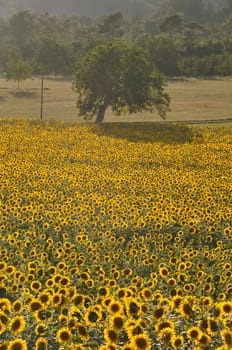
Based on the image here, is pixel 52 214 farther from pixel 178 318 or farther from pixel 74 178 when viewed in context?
pixel 178 318

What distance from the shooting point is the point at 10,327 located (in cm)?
688

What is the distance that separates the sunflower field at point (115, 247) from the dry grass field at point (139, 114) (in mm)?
33155

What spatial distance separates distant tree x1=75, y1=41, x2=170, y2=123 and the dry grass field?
12112mm

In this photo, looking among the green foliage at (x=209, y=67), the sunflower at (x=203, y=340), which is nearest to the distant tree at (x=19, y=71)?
the green foliage at (x=209, y=67)

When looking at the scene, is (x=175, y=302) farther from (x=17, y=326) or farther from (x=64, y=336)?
(x=17, y=326)

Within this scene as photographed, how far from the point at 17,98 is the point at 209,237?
70884mm

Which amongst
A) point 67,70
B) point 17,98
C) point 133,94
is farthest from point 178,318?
point 67,70

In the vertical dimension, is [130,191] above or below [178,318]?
below

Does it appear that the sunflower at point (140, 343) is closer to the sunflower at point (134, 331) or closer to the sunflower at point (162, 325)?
the sunflower at point (134, 331)

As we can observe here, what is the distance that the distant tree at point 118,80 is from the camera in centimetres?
4797

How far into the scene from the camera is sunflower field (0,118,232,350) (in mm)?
7152

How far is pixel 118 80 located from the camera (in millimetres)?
48125

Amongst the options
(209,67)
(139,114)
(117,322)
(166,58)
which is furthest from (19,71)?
(117,322)

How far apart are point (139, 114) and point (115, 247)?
56507 mm
